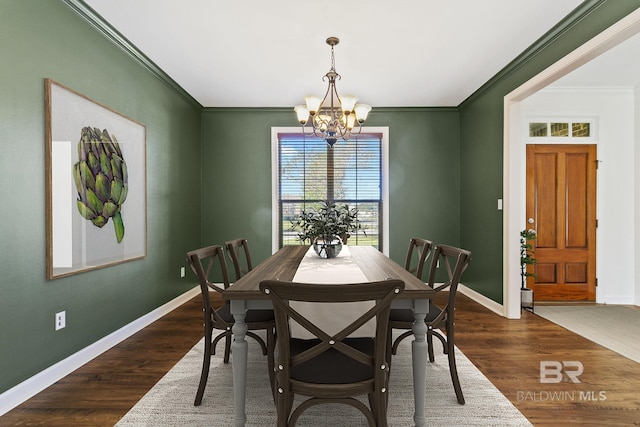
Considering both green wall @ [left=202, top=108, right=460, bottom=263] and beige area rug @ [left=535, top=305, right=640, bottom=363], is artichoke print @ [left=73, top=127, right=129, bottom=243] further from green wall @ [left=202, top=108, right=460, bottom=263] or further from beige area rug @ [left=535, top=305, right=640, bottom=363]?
beige area rug @ [left=535, top=305, right=640, bottom=363]

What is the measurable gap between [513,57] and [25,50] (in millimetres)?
3879

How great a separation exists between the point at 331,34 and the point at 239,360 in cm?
254

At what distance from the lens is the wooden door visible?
414 cm

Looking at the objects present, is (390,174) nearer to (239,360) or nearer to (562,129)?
(562,129)

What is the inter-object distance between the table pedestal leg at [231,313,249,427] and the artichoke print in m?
1.66

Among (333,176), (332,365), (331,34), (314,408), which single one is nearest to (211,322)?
(314,408)

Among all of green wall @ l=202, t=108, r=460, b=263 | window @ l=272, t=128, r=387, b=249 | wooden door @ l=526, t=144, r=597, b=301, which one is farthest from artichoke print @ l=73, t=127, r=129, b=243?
wooden door @ l=526, t=144, r=597, b=301

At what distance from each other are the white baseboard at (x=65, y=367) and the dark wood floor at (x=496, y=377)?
46 mm

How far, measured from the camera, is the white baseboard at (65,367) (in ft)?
6.29

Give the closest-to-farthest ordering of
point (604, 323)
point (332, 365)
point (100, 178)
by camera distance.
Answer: point (332, 365), point (100, 178), point (604, 323)

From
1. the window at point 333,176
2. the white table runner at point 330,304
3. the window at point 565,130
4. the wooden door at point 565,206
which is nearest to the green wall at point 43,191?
the white table runner at point 330,304

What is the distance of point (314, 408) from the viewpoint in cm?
190

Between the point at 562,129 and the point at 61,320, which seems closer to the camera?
the point at 61,320

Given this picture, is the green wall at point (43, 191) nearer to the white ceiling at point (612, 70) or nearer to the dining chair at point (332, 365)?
the dining chair at point (332, 365)
